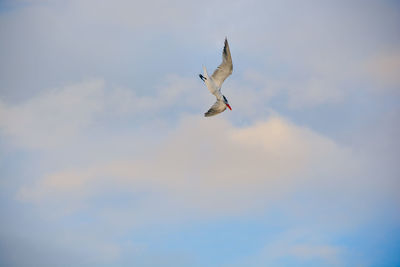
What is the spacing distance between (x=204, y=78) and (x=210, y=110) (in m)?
6.85

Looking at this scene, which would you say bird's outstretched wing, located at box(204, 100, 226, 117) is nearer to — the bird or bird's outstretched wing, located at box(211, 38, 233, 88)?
the bird

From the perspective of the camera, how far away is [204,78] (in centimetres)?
6869

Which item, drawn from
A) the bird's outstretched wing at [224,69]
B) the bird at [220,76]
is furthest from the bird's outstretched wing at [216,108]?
the bird's outstretched wing at [224,69]

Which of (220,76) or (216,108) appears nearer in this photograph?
(220,76)

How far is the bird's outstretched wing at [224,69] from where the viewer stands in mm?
68750

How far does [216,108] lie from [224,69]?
22.8 ft

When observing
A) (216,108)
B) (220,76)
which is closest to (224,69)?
(220,76)

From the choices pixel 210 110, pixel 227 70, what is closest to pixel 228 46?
pixel 227 70

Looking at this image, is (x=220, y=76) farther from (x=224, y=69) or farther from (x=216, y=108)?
(x=216, y=108)

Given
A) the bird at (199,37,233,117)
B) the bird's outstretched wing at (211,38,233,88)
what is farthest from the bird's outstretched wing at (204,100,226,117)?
the bird's outstretched wing at (211,38,233,88)

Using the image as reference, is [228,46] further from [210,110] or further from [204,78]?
[210,110]

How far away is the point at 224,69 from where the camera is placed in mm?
69750

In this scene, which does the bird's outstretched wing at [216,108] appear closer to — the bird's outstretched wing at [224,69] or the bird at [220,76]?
the bird at [220,76]

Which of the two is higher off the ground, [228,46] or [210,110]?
[228,46]
